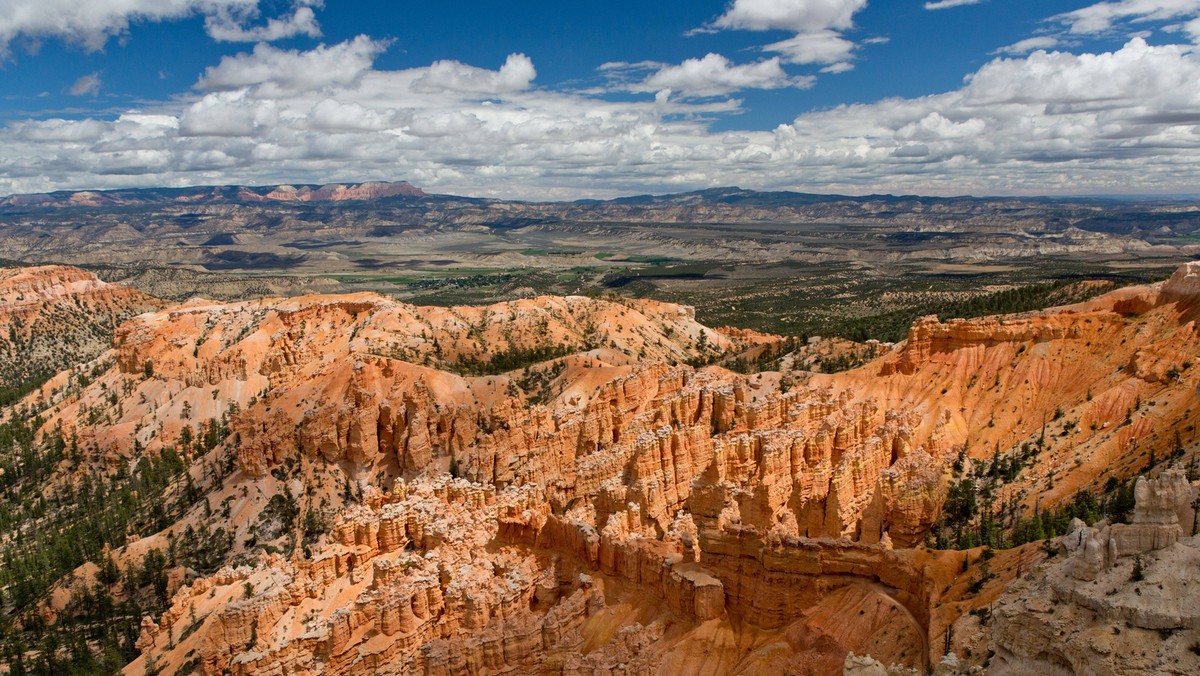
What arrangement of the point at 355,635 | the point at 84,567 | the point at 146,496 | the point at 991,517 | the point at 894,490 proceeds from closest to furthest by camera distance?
the point at 355,635 → the point at 991,517 → the point at 894,490 → the point at 84,567 → the point at 146,496

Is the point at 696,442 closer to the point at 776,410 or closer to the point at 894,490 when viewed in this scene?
the point at 776,410

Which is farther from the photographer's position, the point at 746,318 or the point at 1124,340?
the point at 746,318

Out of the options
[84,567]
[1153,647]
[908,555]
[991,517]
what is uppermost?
[1153,647]

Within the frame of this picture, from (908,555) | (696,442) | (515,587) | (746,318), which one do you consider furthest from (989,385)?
(746,318)

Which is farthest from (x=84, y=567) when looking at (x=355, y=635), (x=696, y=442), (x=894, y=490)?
(x=894, y=490)

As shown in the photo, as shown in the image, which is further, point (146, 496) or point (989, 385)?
point (146, 496)

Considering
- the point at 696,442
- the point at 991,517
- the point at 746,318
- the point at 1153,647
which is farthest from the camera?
the point at 746,318

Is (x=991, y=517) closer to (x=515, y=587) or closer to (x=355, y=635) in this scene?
(x=515, y=587)

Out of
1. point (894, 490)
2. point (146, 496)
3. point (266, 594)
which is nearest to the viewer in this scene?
point (266, 594)

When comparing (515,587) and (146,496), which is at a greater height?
(515,587)
